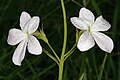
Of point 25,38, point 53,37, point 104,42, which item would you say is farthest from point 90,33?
point 53,37

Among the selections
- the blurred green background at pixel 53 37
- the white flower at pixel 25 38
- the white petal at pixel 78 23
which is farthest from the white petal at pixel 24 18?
the blurred green background at pixel 53 37

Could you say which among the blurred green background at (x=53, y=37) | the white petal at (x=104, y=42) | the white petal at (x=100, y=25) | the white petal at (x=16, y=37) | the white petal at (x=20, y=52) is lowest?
the blurred green background at (x=53, y=37)

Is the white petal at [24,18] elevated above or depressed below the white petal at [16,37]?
above

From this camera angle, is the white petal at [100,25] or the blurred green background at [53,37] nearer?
the white petal at [100,25]

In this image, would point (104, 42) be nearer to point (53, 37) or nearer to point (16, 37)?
point (16, 37)

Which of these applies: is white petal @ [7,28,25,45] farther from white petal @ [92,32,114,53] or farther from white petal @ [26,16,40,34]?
white petal @ [92,32,114,53]

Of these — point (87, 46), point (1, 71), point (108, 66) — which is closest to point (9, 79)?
point (1, 71)

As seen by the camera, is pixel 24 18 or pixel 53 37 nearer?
pixel 24 18

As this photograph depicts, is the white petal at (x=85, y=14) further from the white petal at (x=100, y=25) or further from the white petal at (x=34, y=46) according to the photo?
the white petal at (x=34, y=46)

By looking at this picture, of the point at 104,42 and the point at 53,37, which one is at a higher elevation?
the point at 104,42
